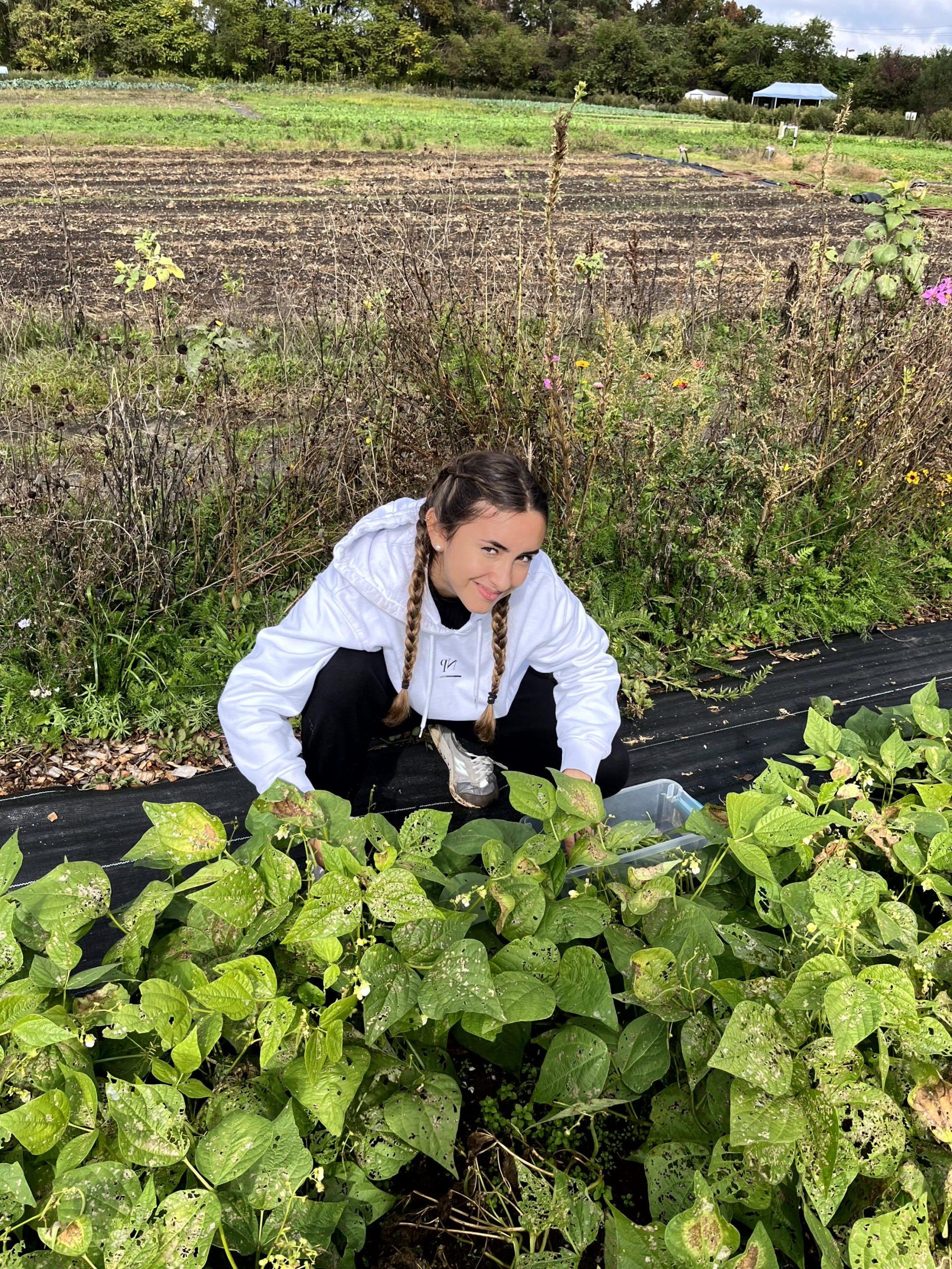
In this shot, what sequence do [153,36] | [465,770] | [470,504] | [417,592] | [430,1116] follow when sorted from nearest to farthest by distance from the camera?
[430,1116]
[470,504]
[417,592]
[465,770]
[153,36]

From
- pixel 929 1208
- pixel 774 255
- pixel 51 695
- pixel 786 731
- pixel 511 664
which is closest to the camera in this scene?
pixel 929 1208

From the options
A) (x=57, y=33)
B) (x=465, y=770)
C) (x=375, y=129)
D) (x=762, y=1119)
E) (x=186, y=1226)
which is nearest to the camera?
(x=186, y=1226)

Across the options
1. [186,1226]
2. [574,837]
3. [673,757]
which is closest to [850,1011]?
[574,837]

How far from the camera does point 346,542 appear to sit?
204 cm

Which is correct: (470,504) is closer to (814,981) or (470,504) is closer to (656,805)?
(656,805)

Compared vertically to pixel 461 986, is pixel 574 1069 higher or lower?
lower

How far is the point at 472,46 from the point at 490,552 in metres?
64.0

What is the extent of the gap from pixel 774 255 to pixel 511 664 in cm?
1054

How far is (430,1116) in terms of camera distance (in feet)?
3.29

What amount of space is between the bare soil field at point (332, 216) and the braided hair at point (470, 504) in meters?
1.85

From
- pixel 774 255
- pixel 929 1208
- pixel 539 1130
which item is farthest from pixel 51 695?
pixel 774 255

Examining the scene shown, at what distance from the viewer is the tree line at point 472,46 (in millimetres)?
43688

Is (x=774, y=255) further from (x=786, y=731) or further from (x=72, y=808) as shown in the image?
(x=72, y=808)

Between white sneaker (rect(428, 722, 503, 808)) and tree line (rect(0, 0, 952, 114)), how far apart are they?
42.9m
